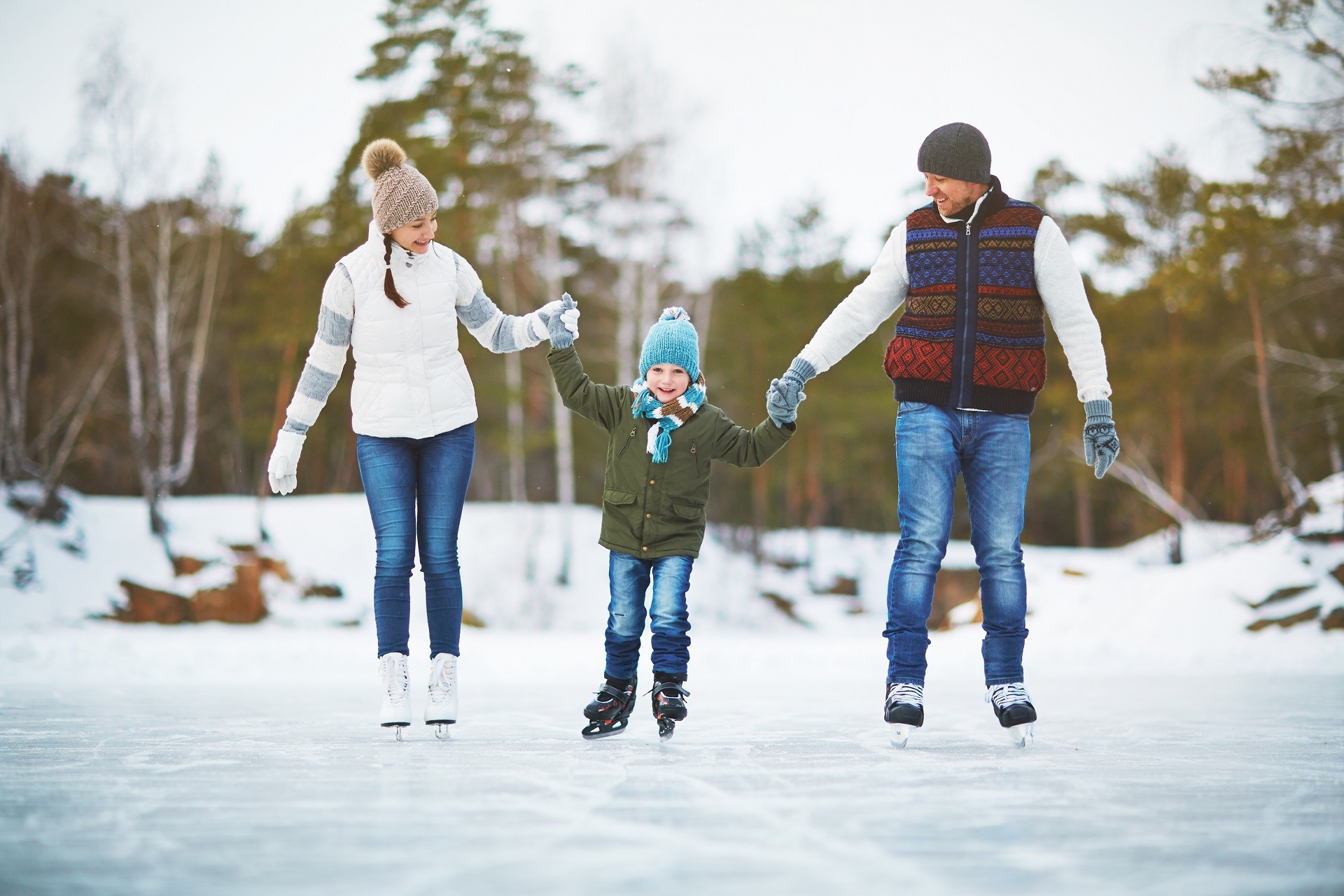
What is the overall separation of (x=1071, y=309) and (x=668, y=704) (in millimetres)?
1449

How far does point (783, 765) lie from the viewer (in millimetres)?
2365

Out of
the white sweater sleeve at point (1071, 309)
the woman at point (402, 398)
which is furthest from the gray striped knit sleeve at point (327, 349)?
the white sweater sleeve at point (1071, 309)

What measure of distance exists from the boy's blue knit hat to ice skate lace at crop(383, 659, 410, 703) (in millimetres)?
1015

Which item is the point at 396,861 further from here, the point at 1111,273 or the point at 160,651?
the point at 1111,273

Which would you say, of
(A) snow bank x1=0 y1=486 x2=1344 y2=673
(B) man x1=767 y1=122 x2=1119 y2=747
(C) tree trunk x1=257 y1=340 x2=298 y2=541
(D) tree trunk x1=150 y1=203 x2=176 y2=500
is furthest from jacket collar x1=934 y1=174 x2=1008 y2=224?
(C) tree trunk x1=257 y1=340 x2=298 y2=541

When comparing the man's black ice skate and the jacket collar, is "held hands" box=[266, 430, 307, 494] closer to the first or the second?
the man's black ice skate

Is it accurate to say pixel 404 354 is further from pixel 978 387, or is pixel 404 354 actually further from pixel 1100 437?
pixel 1100 437

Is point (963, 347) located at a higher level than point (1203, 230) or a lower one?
lower

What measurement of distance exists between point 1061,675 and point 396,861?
4719 mm

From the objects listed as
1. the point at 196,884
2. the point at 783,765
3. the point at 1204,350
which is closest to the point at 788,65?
the point at 1204,350

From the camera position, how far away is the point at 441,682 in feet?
9.36

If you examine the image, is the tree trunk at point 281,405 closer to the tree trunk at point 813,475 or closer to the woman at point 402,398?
the tree trunk at point 813,475

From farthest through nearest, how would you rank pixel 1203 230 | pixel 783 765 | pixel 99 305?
pixel 99 305 < pixel 1203 230 < pixel 783 765

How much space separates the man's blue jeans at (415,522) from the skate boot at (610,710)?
41 cm
